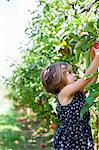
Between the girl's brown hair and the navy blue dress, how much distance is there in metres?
0.12

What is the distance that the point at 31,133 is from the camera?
26.8 feet

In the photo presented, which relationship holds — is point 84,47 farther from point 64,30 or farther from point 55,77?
point 64,30

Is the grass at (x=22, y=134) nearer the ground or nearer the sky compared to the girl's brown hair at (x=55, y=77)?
nearer the sky

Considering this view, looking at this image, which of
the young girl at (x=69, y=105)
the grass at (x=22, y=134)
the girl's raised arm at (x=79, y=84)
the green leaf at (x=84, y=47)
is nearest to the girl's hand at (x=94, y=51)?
the girl's raised arm at (x=79, y=84)

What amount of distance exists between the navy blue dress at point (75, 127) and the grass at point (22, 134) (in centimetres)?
331

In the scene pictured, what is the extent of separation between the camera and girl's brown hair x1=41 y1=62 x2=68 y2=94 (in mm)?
2688

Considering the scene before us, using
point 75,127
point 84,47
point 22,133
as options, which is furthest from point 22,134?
point 84,47

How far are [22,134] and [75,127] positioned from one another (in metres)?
5.33

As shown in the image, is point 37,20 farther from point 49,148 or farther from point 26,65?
point 49,148

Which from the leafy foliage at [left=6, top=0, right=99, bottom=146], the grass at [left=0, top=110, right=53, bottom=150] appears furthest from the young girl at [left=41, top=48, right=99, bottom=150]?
the grass at [left=0, top=110, right=53, bottom=150]

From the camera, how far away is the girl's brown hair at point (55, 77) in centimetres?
269

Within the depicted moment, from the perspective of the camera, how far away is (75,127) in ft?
8.84

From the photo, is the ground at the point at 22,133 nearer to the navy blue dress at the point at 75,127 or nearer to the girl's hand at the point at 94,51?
the navy blue dress at the point at 75,127

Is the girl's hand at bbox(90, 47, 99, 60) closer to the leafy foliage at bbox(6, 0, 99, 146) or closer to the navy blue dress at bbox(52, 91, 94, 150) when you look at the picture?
the leafy foliage at bbox(6, 0, 99, 146)
